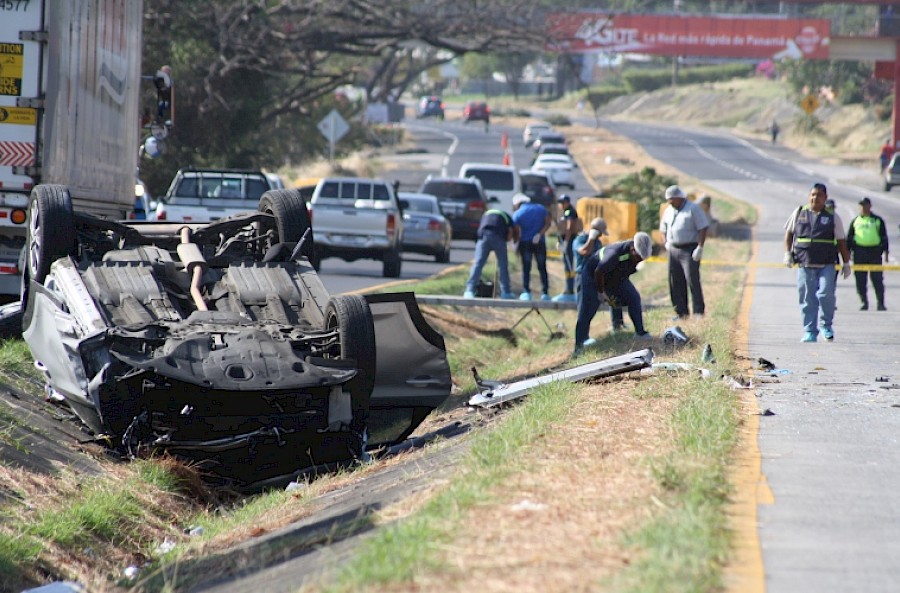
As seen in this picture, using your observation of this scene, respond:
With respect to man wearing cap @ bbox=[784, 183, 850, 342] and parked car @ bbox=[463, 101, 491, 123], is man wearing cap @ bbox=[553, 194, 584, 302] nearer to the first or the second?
man wearing cap @ bbox=[784, 183, 850, 342]

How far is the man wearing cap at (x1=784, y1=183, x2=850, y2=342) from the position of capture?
49.5 ft

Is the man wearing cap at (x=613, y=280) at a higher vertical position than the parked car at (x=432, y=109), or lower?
lower

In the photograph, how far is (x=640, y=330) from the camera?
49.7ft

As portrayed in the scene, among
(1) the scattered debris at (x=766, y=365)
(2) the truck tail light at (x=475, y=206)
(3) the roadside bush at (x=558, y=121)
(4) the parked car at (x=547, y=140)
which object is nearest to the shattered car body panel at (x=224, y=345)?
(1) the scattered debris at (x=766, y=365)

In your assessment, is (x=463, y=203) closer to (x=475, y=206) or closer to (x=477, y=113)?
(x=475, y=206)

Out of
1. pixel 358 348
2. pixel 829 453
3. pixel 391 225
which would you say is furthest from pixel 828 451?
pixel 391 225

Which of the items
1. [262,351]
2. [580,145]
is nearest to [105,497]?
[262,351]

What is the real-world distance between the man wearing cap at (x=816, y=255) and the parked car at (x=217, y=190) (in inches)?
366

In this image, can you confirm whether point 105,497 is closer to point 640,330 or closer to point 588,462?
point 588,462

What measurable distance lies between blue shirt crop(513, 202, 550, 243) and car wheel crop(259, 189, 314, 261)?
8835 mm

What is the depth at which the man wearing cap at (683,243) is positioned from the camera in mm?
16703

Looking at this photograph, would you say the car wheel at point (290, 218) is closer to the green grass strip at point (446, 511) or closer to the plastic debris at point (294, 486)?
the plastic debris at point (294, 486)

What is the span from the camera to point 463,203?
33.8 meters

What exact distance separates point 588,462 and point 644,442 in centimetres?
78
